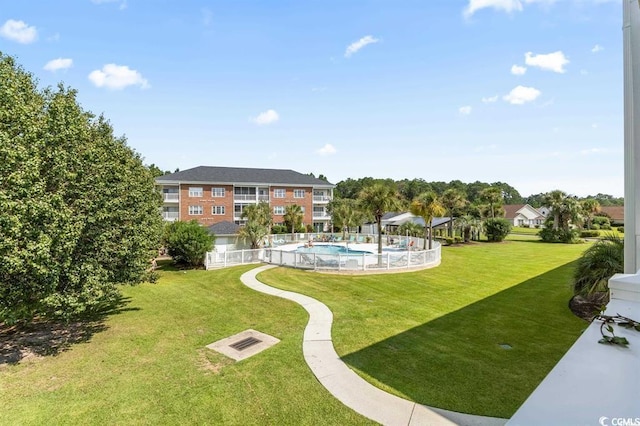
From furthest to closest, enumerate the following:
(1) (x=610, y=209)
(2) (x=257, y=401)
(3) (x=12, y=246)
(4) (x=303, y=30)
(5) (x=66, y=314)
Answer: (1) (x=610, y=209), (4) (x=303, y=30), (5) (x=66, y=314), (3) (x=12, y=246), (2) (x=257, y=401)

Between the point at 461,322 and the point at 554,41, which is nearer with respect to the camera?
the point at 461,322

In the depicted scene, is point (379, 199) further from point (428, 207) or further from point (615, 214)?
point (615, 214)

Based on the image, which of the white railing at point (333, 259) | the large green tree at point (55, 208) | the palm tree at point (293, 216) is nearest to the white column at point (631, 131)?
the white railing at point (333, 259)

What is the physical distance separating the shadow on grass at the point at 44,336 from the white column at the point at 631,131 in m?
15.5

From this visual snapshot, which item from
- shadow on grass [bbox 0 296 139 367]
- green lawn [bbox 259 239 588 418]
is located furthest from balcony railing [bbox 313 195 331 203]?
shadow on grass [bbox 0 296 139 367]

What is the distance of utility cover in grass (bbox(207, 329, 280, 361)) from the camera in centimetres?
877

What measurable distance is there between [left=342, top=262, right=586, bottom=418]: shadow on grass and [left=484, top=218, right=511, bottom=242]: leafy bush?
3034cm

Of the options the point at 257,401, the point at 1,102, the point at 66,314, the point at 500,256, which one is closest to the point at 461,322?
the point at 257,401

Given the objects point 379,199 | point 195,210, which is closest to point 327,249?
point 379,199

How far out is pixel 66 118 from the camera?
8.83 meters

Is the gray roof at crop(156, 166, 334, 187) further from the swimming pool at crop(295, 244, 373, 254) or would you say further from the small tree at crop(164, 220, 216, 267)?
the small tree at crop(164, 220, 216, 267)

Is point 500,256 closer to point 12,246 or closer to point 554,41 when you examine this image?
point 554,41

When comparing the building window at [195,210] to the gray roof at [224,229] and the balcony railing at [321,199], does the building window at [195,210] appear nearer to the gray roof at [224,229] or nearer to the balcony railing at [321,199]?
the gray roof at [224,229]

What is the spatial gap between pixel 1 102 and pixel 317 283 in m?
13.5
